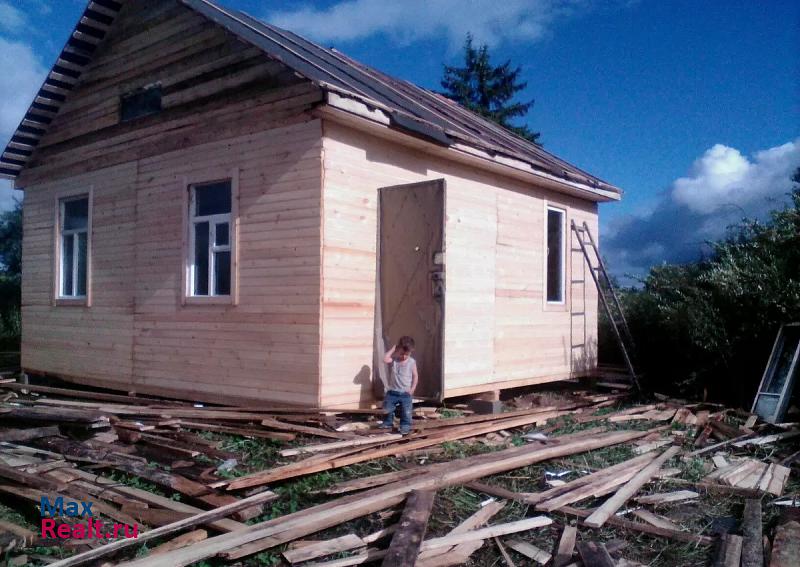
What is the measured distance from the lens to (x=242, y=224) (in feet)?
29.7

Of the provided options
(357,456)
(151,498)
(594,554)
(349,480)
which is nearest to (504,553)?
(594,554)

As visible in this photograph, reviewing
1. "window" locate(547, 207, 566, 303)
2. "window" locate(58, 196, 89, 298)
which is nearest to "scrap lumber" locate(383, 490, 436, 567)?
"window" locate(547, 207, 566, 303)

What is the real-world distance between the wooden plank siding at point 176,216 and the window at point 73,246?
0.27 meters

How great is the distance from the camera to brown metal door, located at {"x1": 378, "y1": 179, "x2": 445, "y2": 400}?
865 cm

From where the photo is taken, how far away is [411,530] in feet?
15.6

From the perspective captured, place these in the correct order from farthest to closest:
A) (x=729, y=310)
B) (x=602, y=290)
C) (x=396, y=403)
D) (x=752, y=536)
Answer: (x=602, y=290)
(x=729, y=310)
(x=396, y=403)
(x=752, y=536)

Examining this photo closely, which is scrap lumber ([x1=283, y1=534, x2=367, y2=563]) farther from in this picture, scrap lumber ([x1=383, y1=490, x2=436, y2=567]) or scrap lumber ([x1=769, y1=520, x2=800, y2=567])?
scrap lumber ([x1=769, y1=520, x2=800, y2=567])

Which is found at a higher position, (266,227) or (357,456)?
(266,227)

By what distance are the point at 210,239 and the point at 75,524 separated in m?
5.10

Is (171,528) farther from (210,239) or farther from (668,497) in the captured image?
(210,239)

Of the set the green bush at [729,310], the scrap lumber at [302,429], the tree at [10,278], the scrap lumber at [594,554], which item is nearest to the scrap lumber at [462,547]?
the scrap lumber at [594,554]

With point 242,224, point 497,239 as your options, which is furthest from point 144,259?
point 497,239

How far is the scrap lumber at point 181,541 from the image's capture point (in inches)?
181

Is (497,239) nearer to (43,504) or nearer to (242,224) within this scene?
(242,224)
